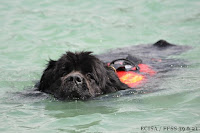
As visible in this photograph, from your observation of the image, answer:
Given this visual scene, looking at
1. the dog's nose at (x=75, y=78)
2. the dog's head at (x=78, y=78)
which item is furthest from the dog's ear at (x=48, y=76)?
the dog's nose at (x=75, y=78)

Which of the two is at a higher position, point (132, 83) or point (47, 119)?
point (132, 83)

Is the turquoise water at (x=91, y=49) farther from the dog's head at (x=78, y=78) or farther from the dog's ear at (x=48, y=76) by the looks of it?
the dog's ear at (x=48, y=76)

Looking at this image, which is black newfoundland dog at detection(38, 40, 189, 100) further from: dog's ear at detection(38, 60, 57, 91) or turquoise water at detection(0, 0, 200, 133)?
turquoise water at detection(0, 0, 200, 133)

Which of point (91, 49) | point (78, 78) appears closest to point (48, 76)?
point (78, 78)

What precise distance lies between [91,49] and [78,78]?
4162 millimetres

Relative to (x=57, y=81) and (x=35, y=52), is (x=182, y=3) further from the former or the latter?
(x=57, y=81)

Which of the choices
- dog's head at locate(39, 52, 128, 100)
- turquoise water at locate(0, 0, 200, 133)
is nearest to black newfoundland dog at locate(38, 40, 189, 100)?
dog's head at locate(39, 52, 128, 100)

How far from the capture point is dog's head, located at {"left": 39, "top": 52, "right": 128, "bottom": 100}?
20.6 ft

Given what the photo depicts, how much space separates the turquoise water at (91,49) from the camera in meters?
5.43

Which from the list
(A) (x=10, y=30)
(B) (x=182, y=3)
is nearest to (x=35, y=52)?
(A) (x=10, y=30)

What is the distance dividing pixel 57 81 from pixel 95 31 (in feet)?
16.3

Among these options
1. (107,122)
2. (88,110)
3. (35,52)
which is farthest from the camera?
(35,52)

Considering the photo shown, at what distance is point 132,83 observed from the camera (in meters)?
7.29

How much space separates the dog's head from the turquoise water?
0.64 feet
